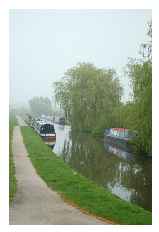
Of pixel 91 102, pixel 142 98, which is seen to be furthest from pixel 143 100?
pixel 91 102

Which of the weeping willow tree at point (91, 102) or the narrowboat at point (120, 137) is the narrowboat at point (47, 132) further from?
the weeping willow tree at point (91, 102)

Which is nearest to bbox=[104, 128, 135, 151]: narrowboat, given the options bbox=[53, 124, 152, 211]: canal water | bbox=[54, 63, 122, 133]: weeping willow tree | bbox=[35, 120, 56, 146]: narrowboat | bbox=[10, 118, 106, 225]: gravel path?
bbox=[53, 124, 152, 211]: canal water

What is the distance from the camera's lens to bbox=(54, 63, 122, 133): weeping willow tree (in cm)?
806

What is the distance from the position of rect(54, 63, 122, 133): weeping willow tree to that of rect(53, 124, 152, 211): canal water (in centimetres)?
38

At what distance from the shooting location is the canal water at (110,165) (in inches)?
229

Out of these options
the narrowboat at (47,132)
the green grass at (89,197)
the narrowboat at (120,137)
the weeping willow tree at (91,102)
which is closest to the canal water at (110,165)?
the narrowboat at (120,137)

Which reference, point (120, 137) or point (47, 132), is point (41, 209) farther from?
point (47, 132)

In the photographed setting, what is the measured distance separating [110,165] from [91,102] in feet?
6.14

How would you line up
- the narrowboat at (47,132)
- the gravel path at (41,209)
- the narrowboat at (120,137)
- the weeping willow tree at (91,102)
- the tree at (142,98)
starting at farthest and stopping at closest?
the narrowboat at (47,132), the narrowboat at (120,137), the weeping willow tree at (91,102), the tree at (142,98), the gravel path at (41,209)

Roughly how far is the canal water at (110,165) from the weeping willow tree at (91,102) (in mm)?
383

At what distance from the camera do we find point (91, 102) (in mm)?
9062

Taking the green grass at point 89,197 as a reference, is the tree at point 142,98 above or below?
above
